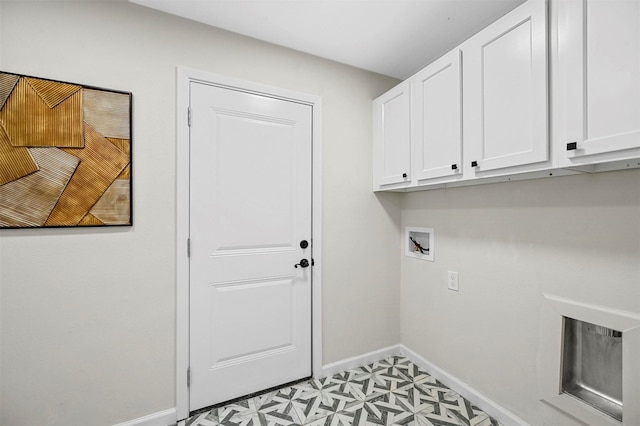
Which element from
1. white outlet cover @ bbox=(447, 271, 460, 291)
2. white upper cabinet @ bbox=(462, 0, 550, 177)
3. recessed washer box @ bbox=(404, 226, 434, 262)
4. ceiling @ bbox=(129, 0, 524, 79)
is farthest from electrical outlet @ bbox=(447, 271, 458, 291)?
ceiling @ bbox=(129, 0, 524, 79)

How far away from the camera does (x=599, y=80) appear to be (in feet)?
3.76

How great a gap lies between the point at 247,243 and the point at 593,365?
199cm

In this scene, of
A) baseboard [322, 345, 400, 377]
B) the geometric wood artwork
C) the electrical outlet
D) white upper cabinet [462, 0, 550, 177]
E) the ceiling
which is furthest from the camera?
baseboard [322, 345, 400, 377]

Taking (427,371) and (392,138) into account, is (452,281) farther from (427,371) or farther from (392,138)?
(392,138)

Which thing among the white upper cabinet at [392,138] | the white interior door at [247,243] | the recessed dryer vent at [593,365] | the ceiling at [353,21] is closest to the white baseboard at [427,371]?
the white interior door at [247,243]

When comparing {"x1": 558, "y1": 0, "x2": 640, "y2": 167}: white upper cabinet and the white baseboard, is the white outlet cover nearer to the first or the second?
the white baseboard

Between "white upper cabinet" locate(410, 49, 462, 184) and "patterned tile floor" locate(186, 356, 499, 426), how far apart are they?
1.47 metres

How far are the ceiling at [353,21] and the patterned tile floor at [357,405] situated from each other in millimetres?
2412

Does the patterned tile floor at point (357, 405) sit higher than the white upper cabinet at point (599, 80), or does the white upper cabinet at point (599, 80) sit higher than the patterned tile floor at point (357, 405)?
the white upper cabinet at point (599, 80)

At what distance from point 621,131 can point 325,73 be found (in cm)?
178

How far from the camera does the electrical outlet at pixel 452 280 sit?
2.11 metres

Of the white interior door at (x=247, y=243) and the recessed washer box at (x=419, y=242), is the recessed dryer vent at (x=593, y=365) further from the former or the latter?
the white interior door at (x=247, y=243)

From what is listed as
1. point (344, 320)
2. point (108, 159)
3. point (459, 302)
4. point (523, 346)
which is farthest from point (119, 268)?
point (523, 346)

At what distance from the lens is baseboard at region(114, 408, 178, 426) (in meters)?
1.70
